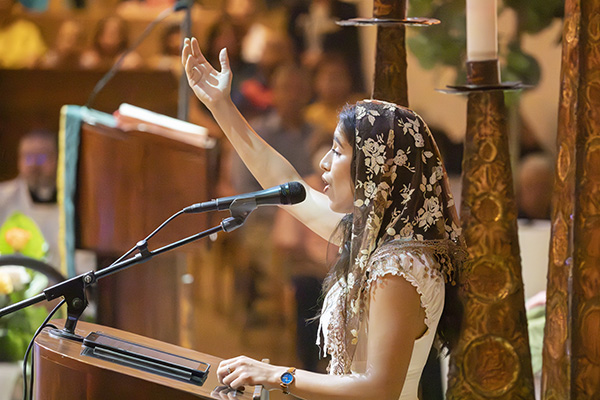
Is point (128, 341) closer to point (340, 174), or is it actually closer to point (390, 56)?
point (340, 174)

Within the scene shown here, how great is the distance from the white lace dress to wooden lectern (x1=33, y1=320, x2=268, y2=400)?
304 mm

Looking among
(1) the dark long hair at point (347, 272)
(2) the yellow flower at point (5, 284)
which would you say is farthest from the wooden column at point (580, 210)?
(2) the yellow flower at point (5, 284)

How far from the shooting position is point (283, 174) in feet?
7.38

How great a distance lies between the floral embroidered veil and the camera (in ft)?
5.56

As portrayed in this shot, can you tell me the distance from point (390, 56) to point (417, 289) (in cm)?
98

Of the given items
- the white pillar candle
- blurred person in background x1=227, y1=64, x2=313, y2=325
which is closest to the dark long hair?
the white pillar candle

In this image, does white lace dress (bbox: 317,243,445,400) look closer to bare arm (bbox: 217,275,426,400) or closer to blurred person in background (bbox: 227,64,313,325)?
bare arm (bbox: 217,275,426,400)

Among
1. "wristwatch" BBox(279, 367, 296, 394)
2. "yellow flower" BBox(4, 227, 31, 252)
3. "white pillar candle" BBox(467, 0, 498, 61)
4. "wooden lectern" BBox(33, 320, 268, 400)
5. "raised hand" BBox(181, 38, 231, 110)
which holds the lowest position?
"yellow flower" BBox(4, 227, 31, 252)

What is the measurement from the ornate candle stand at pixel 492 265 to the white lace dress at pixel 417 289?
53cm

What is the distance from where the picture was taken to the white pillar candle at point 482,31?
226 centimetres

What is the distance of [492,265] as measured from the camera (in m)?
2.25

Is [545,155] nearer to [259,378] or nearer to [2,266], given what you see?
[259,378]

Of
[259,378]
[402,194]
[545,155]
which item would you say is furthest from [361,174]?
[545,155]

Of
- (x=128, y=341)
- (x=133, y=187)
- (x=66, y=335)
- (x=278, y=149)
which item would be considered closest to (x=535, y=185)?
(x=278, y=149)
